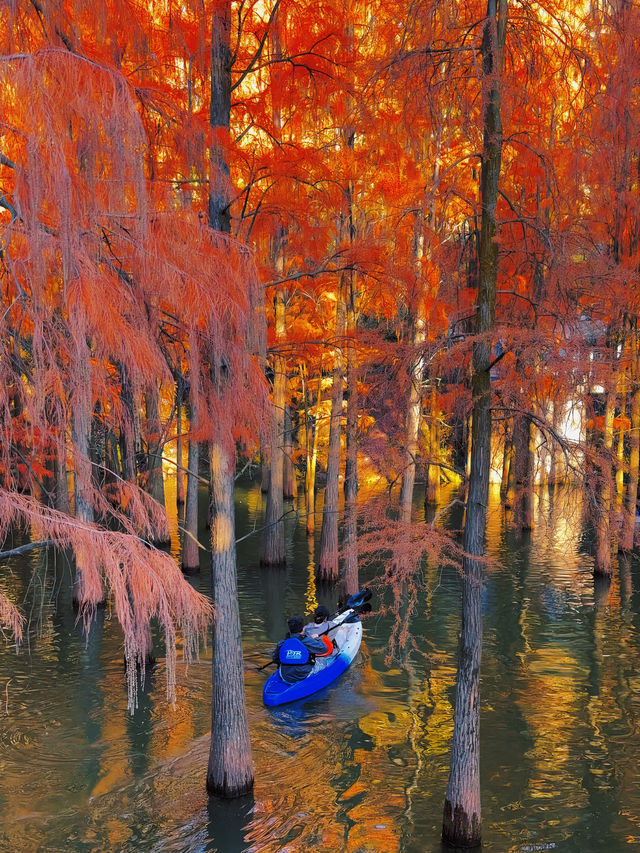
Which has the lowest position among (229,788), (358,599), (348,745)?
(348,745)

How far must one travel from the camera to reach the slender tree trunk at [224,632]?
30.4 feet

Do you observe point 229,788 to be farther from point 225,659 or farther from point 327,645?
point 327,645

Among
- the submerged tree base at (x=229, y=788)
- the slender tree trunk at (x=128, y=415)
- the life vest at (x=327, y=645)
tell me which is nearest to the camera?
the slender tree trunk at (x=128, y=415)

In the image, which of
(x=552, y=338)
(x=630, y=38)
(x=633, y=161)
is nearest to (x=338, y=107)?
(x=630, y=38)

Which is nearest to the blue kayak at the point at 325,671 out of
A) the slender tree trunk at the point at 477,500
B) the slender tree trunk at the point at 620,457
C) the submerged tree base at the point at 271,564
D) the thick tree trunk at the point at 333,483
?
the thick tree trunk at the point at 333,483

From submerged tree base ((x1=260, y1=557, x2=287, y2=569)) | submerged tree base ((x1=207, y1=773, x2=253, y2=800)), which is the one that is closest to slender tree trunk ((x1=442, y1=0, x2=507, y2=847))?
submerged tree base ((x1=207, y1=773, x2=253, y2=800))

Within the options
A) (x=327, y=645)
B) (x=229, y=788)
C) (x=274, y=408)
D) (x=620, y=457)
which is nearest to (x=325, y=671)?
(x=327, y=645)

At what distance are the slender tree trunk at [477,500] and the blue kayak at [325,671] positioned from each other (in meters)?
4.93

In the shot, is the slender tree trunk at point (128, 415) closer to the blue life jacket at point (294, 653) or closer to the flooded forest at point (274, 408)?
the flooded forest at point (274, 408)

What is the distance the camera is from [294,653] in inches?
519

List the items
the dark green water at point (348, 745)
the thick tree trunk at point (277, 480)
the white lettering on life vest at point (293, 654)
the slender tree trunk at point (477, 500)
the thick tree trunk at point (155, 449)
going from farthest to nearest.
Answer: the thick tree trunk at point (277, 480) → the white lettering on life vest at point (293, 654) → the dark green water at point (348, 745) → the slender tree trunk at point (477, 500) → the thick tree trunk at point (155, 449)

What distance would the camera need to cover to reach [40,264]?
189 inches

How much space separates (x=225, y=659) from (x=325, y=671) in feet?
15.6

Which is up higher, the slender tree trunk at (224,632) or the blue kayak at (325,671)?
the slender tree trunk at (224,632)
